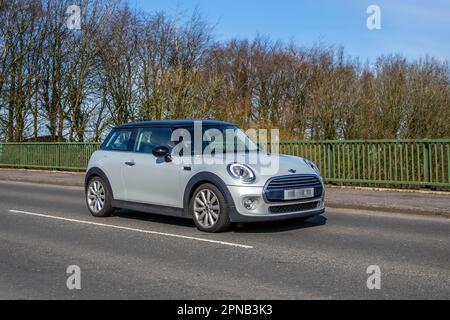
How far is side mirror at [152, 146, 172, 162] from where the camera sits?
867 centimetres

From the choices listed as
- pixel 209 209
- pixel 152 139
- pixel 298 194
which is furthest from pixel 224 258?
pixel 152 139

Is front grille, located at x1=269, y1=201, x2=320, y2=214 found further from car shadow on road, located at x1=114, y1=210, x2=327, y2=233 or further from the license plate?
car shadow on road, located at x1=114, y1=210, x2=327, y2=233

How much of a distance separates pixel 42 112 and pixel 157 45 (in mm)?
9512

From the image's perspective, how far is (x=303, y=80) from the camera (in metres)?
43.8

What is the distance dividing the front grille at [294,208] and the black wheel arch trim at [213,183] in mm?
581

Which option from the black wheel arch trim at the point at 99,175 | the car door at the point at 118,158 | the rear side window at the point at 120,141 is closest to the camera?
the car door at the point at 118,158

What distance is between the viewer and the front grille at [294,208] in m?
7.96

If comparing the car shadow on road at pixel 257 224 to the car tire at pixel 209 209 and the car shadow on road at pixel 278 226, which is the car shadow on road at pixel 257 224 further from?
the car tire at pixel 209 209

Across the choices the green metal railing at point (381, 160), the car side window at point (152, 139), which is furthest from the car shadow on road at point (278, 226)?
the green metal railing at point (381, 160)

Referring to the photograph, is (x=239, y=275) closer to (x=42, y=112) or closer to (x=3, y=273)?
(x=3, y=273)

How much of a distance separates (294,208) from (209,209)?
1316 millimetres

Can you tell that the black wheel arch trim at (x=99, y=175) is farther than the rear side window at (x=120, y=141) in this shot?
Yes

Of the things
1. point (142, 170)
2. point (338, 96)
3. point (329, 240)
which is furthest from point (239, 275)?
point (338, 96)

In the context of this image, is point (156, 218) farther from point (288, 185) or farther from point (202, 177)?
point (288, 185)
